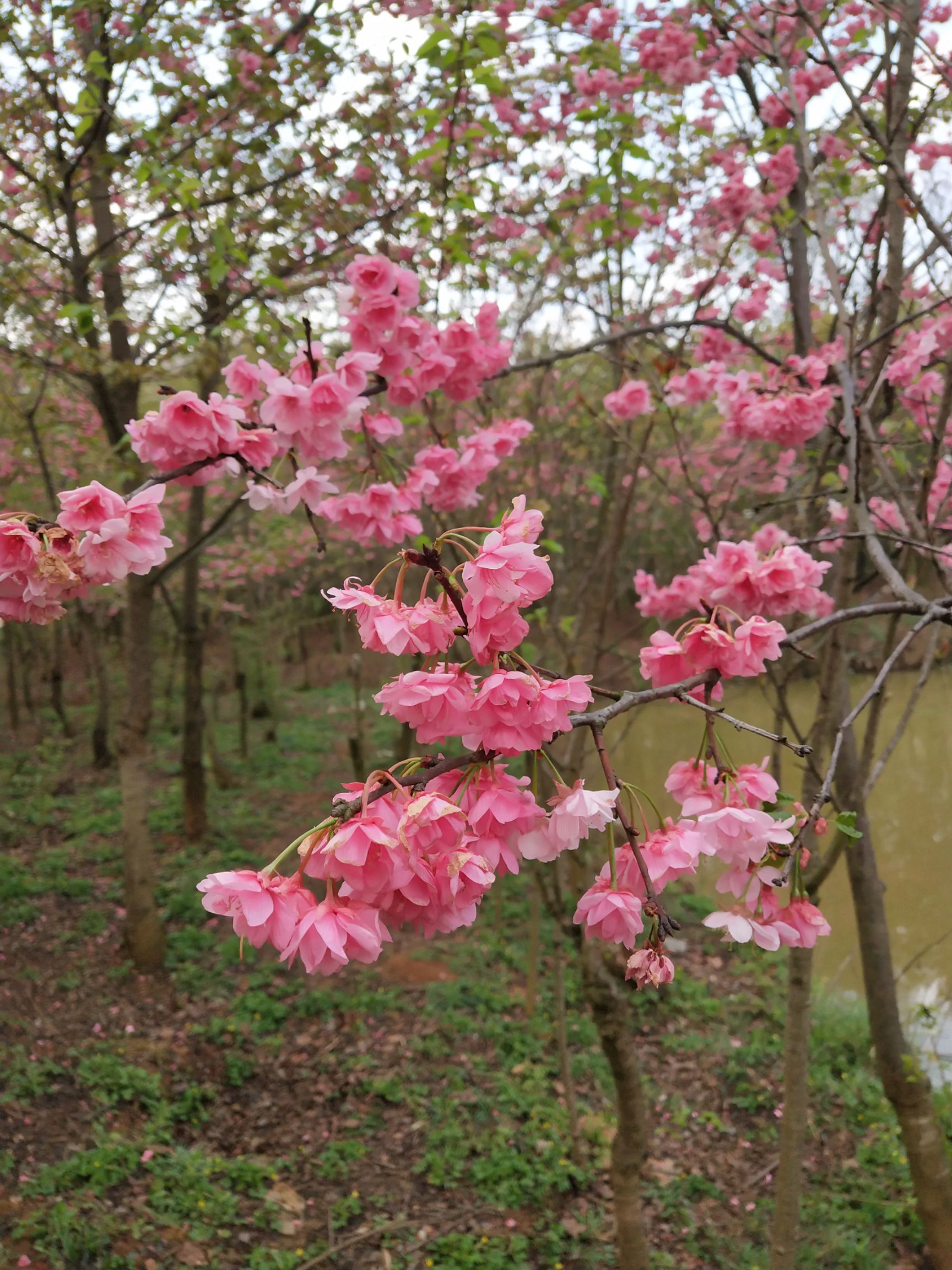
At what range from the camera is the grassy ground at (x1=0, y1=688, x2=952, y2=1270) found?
2865mm

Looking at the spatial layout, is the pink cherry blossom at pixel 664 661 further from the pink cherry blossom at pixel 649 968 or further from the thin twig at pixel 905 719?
the thin twig at pixel 905 719

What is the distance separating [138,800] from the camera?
179 inches

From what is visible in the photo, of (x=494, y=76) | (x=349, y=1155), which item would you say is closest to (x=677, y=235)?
(x=494, y=76)

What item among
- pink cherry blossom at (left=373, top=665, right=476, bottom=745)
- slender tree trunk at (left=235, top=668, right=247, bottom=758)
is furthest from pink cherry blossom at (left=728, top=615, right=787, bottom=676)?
slender tree trunk at (left=235, top=668, right=247, bottom=758)

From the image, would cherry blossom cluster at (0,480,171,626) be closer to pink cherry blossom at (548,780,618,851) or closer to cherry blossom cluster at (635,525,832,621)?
pink cherry blossom at (548,780,618,851)

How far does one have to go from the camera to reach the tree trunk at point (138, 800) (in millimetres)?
4477

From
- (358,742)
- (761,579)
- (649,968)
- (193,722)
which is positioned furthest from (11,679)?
(649,968)

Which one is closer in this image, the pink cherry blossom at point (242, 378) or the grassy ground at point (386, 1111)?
the pink cherry blossom at point (242, 378)

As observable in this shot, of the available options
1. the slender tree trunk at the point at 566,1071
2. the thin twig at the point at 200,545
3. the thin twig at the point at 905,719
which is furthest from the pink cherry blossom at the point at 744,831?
the thin twig at the point at 200,545

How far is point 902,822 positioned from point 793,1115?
590cm

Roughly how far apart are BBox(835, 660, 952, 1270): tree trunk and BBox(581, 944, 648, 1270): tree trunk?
100 cm

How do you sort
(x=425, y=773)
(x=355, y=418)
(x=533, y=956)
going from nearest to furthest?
(x=425, y=773)
(x=355, y=418)
(x=533, y=956)

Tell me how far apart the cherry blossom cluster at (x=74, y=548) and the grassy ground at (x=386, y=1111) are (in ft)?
8.62

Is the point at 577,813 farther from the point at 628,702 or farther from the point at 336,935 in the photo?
the point at 336,935
